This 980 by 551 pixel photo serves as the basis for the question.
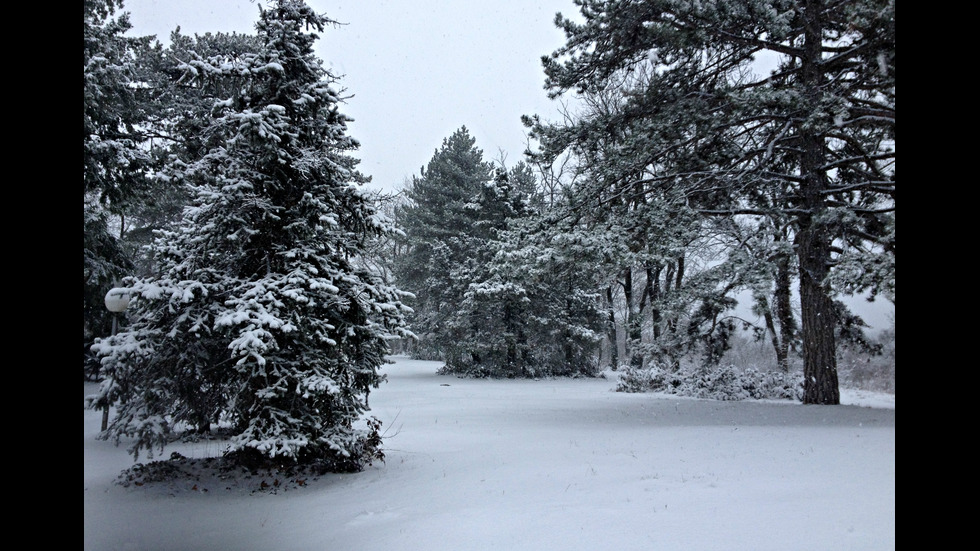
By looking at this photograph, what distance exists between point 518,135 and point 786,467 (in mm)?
14944

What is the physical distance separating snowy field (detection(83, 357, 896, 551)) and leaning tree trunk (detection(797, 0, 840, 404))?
1.89 meters

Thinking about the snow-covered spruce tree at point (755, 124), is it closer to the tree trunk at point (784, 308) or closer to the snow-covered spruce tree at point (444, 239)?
the tree trunk at point (784, 308)

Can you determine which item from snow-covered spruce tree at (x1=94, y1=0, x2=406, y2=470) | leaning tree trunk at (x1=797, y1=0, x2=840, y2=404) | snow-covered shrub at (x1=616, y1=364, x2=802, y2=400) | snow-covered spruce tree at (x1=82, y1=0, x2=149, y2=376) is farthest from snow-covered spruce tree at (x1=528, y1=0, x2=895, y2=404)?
snow-covered spruce tree at (x1=82, y1=0, x2=149, y2=376)

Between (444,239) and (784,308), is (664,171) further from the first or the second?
(444,239)

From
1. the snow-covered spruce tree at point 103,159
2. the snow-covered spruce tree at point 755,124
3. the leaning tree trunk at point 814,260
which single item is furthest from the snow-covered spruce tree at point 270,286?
the leaning tree trunk at point 814,260

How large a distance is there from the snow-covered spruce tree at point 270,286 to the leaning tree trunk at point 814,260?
6839 millimetres

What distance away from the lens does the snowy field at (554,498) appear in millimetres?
3746

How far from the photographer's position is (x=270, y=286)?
5.04 m

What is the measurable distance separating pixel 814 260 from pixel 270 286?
8.54 meters

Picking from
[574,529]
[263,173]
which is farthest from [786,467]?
[263,173]

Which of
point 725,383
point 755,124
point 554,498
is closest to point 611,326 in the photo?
point 725,383

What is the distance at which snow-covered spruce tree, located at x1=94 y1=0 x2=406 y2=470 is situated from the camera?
4789 millimetres
